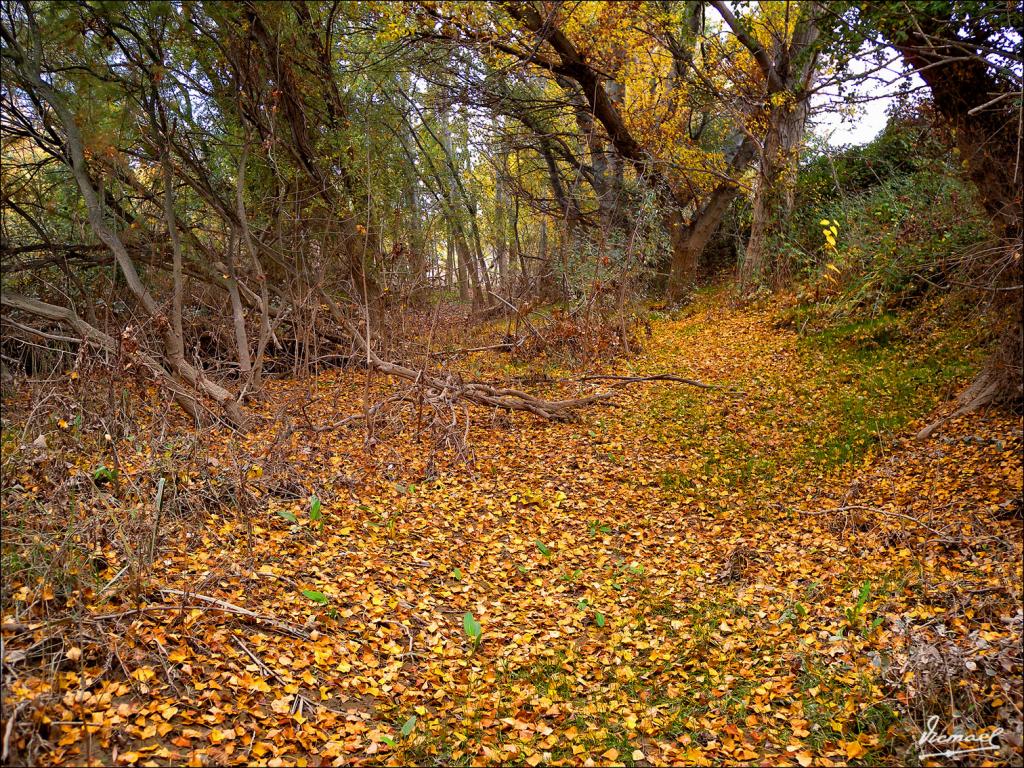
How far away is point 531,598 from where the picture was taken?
17.5ft

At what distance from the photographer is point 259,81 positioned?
26.7 ft

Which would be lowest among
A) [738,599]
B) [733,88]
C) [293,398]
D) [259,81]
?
[738,599]

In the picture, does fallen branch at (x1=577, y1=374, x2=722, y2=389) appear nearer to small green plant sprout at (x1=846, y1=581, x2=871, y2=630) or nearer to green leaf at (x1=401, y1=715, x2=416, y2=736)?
small green plant sprout at (x1=846, y1=581, x2=871, y2=630)

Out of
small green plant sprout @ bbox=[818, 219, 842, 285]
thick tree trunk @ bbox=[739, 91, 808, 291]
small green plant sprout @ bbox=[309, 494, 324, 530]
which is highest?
thick tree trunk @ bbox=[739, 91, 808, 291]

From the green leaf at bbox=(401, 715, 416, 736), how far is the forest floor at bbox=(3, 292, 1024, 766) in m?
0.02

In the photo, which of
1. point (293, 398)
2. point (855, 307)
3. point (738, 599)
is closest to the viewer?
point (738, 599)

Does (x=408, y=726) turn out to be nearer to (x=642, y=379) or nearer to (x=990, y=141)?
(x=990, y=141)

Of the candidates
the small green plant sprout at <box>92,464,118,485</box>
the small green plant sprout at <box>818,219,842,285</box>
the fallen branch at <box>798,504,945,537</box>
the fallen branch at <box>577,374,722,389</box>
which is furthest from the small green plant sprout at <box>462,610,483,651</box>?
the small green plant sprout at <box>818,219,842,285</box>

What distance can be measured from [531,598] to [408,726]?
1.82 meters

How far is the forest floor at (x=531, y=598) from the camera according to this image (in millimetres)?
3451

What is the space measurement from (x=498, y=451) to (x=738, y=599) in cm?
363

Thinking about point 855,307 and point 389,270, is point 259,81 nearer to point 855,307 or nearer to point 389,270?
point 389,270

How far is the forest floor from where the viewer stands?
3451mm

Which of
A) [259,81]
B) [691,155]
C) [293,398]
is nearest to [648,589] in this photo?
[293,398]
